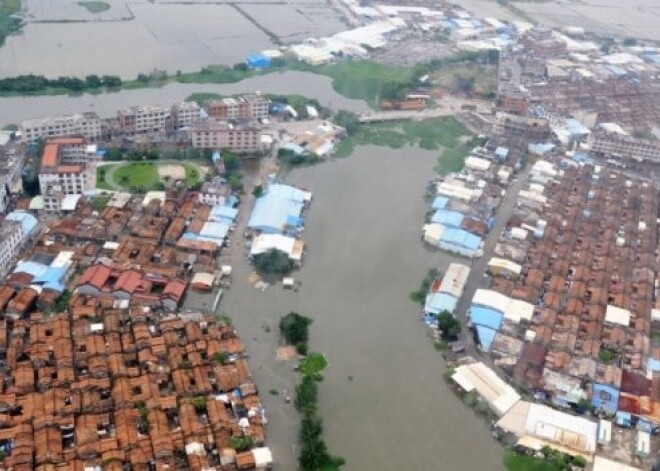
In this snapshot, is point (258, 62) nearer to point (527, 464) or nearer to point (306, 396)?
point (306, 396)

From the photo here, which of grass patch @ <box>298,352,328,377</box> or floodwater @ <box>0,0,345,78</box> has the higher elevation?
grass patch @ <box>298,352,328,377</box>

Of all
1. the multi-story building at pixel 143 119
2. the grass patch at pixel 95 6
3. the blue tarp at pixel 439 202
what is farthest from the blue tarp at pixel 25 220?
the grass patch at pixel 95 6

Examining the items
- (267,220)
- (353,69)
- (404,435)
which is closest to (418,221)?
(267,220)

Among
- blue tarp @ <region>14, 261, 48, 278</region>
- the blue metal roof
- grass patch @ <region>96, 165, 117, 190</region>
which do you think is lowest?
grass patch @ <region>96, 165, 117, 190</region>

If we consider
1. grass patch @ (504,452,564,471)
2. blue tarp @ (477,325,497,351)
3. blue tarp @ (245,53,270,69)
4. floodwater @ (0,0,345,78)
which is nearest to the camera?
grass patch @ (504,452,564,471)

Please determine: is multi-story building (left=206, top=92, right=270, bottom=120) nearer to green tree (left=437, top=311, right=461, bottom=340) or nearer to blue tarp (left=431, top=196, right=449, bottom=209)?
blue tarp (left=431, top=196, right=449, bottom=209)

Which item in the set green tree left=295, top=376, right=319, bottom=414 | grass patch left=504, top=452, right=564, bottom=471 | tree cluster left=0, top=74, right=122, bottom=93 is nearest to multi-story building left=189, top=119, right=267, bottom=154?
tree cluster left=0, top=74, right=122, bottom=93
